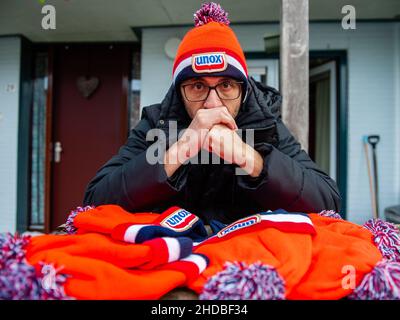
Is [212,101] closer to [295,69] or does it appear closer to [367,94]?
[295,69]

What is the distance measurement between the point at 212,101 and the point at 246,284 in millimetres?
706

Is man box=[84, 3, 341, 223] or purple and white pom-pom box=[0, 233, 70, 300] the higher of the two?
man box=[84, 3, 341, 223]

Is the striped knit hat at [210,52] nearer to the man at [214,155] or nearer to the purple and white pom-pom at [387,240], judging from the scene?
the man at [214,155]

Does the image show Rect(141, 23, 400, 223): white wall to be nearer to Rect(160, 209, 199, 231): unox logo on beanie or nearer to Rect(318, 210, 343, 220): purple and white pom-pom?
Rect(318, 210, 343, 220): purple and white pom-pom

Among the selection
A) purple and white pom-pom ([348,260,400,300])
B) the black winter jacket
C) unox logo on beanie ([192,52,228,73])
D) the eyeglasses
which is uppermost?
unox logo on beanie ([192,52,228,73])

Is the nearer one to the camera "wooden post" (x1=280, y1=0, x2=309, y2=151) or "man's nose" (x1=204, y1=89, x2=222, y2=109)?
"man's nose" (x1=204, y1=89, x2=222, y2=109)

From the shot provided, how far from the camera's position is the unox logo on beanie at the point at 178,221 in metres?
0.84

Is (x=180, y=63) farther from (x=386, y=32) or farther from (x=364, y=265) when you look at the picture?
(x=386, y=32)

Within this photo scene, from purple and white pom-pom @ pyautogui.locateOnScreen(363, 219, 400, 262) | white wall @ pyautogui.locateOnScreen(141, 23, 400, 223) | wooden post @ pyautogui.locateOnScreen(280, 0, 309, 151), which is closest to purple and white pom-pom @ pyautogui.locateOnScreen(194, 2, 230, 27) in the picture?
wooden post @ pyautogui.locateOnScreen(280, 0, 309, 151)

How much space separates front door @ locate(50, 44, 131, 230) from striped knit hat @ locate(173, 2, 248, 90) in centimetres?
327

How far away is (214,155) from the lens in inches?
45.9

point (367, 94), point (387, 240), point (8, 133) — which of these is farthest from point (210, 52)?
point (8, 133)

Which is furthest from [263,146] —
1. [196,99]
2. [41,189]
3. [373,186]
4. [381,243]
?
[41,189]

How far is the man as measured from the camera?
1004 mm
